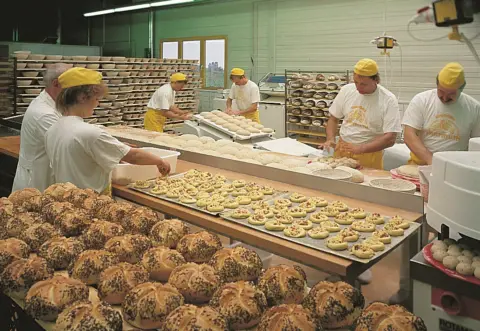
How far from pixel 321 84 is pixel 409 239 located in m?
5.16

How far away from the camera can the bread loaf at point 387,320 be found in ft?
3.75

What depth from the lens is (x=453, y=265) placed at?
1517mm

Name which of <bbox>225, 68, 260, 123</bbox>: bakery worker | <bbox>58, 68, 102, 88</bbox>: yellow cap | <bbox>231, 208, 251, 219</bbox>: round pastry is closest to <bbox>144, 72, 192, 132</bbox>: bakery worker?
<bbox>225, 68, 260, 123</bbox>: bakery worker

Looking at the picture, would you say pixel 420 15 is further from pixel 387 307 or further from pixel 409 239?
pixel 409 239

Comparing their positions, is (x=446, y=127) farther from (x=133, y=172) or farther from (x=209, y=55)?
(x=209, y=55)

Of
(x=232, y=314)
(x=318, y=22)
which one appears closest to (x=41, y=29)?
(x=318, y=22)

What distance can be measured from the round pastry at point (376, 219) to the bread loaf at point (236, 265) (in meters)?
0.90

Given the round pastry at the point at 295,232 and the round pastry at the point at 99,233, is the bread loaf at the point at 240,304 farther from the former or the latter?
the round pastry at the point at 295,232

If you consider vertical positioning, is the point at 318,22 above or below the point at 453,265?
above

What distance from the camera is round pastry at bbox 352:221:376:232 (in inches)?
83.8

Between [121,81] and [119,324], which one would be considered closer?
[119,324]

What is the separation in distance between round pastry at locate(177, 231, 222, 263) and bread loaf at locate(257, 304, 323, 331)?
467 mm

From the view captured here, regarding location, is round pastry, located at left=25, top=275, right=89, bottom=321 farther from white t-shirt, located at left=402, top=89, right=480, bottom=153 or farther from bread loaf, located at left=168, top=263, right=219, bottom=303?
white t-shirt, located at left=402, top=89, right=480, bottom=153

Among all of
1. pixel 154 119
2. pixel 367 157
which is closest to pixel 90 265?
pixel 367 157
